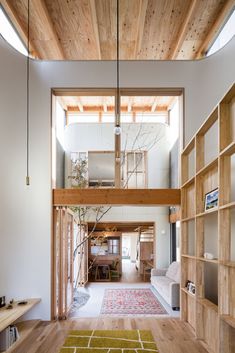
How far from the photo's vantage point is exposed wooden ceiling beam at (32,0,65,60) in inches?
219

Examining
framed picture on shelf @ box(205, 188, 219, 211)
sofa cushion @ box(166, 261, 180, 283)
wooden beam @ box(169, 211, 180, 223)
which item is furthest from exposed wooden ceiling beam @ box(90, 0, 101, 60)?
sofa cushion @ box(166, 261, 180, 283)

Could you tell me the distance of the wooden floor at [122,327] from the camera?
4.65m

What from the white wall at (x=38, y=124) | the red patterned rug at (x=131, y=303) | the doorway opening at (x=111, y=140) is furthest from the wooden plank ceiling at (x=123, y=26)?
the red patterned rug at (x=131, y=303)

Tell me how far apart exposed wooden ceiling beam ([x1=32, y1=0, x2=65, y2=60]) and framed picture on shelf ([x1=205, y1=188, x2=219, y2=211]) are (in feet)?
13.0

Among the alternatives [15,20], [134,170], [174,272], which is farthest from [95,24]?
[174,272]

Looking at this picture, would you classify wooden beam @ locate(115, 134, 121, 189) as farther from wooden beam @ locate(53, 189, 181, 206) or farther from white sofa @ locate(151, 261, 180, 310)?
white sofa @ locate(151, 261, 180, 310)

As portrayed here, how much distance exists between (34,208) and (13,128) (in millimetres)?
1449

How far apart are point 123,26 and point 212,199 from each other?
3659mm

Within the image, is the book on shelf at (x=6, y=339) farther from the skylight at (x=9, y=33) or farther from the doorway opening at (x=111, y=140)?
the skylight at (x=9, y=33)

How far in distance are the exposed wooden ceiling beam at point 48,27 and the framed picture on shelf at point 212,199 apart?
3.97m

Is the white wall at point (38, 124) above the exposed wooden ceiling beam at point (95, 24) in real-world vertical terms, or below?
below

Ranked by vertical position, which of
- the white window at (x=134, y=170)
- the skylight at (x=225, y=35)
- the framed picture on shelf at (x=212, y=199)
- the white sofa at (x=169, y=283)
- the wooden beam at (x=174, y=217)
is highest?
the skylight at (x=225, y=35)

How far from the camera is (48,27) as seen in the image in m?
6.20

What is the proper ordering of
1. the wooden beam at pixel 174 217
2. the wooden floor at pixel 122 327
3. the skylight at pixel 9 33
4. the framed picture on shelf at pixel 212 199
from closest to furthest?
the framed picture on shelf at pixel 212 199 → the wooden floor at pixel 122 327 → the skylight at pixel 9 33 → the wooden beam at pixel 174 217
